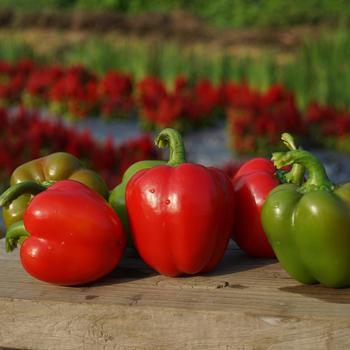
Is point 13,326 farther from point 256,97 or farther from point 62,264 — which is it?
point 256,97

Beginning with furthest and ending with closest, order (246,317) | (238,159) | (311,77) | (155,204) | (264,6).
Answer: (264,6), (311,77), (238,159), (155,204), (246,317)

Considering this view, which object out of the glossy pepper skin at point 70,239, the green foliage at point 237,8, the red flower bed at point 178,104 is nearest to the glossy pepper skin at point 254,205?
the glossy pepper skin at point 70,239

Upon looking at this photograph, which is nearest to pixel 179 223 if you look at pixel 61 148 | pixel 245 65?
pixel 61 148

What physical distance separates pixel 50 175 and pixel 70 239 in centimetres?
36

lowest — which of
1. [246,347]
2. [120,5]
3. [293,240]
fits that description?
[120,5]

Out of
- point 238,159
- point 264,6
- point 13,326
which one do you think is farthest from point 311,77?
point 264,6

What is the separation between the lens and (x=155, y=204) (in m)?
2.04

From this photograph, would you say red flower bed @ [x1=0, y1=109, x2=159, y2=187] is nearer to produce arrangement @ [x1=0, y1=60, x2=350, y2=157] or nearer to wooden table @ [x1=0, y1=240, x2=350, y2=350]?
produce arrangement @ [x1=0, y1=60, x2=350, y2=157]

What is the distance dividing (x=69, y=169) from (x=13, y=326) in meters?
0.58

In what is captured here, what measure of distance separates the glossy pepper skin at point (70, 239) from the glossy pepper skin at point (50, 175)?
0.23 metres

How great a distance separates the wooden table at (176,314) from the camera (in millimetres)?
1750

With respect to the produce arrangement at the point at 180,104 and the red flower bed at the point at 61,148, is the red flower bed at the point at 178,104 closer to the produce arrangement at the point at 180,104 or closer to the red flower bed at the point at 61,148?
the produce arrangement at the point at 180,104

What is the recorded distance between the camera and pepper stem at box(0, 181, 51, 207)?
2.09 m

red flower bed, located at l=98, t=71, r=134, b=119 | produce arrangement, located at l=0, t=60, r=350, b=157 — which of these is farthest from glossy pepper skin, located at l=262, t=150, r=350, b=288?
red flower bed, located at l=98, t=71, r=134, b=119
